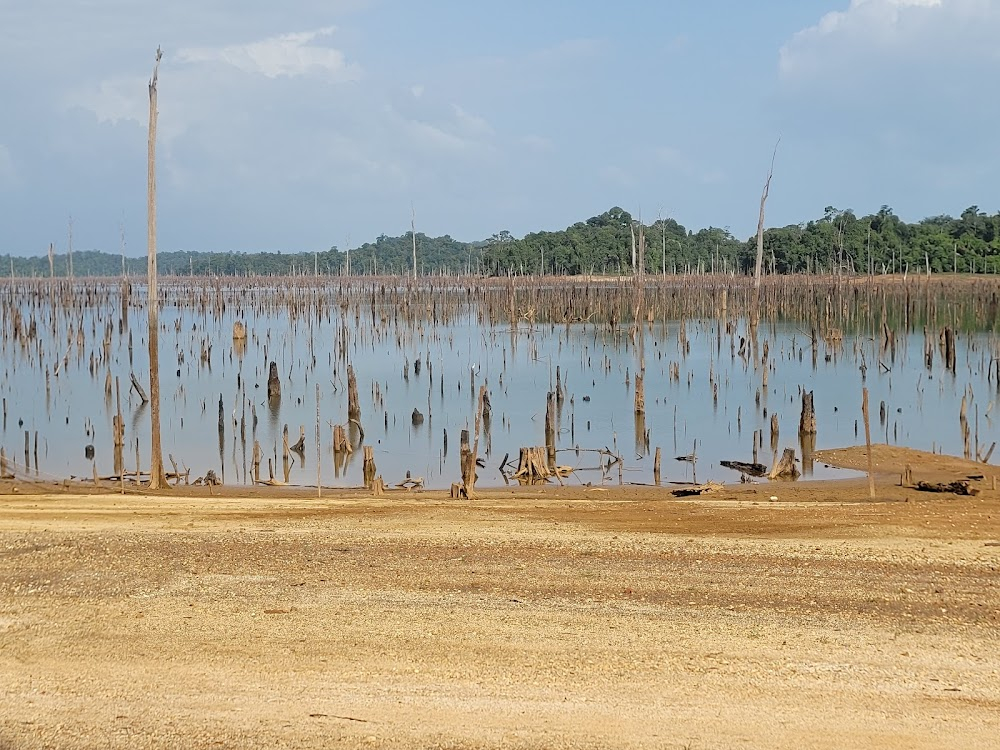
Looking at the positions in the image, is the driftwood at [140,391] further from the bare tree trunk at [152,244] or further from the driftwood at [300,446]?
the bare tree trunk at [152,244]

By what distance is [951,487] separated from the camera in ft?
38.0

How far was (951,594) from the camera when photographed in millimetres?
7191

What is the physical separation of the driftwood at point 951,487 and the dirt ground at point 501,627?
1050 mm

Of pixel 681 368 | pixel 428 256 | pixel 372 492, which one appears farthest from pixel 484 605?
pixel 428 256

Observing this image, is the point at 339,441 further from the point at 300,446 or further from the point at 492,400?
the point at 492,400

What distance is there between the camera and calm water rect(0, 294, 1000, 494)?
15.7m

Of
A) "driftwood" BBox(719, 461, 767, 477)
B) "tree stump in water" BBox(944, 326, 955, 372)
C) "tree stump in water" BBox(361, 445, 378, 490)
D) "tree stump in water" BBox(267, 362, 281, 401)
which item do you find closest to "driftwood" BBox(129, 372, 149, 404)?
"tree stump in water" BBox(267, 362, 281, 401)

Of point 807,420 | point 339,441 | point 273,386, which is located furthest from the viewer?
point 273,386

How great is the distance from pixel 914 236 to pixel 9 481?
207ft

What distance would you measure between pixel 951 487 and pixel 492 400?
36.4 ft

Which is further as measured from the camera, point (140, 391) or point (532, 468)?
point (140, 391)

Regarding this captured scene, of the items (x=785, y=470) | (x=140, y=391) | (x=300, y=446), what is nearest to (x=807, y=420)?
(x=785, y=470)

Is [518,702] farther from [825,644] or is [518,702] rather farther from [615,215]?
[615,215]

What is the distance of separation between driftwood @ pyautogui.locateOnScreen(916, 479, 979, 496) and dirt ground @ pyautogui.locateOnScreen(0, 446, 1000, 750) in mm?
1050
